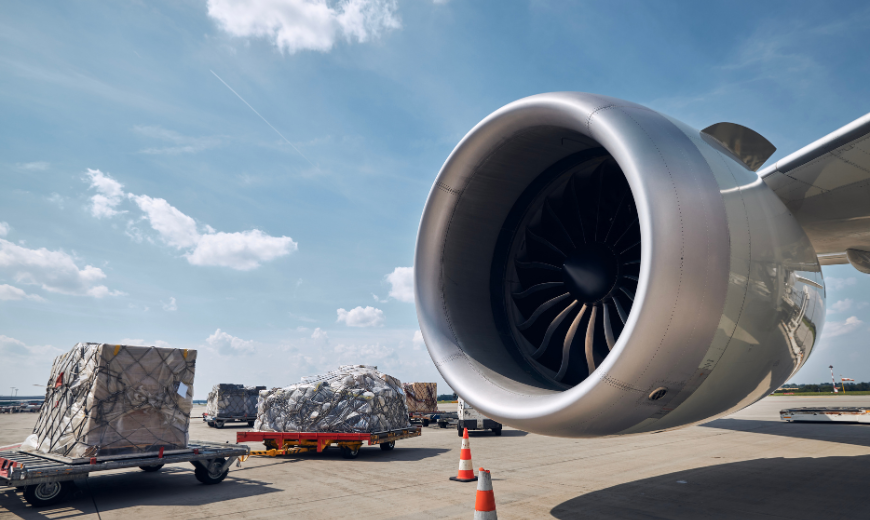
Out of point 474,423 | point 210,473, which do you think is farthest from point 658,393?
point 474,423

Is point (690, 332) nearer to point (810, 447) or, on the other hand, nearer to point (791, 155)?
point (791, 155)

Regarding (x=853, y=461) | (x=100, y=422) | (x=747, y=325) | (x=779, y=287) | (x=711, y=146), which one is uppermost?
(x=711, y=146)

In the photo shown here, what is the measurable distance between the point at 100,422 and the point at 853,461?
11.5m

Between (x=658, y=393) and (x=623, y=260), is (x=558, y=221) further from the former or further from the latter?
(x=658, y=393)

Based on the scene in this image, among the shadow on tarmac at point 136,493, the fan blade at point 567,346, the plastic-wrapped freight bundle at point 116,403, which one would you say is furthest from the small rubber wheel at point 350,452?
the fan blade at point 567,346

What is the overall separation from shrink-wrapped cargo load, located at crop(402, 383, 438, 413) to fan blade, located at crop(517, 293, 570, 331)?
60.5ft

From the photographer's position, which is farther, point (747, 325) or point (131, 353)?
point (131, 353)

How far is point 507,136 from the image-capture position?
4.09 metres

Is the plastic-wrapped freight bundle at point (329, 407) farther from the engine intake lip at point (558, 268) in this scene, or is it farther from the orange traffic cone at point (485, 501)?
the engine intake lip at point (558, 268)

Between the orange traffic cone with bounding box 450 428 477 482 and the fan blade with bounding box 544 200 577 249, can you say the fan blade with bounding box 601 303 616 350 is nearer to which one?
the fan blade with bounding box 544 200 577 249

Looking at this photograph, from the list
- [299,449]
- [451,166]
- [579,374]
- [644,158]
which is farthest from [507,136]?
[299,449]

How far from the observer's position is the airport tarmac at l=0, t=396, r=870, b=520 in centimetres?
546

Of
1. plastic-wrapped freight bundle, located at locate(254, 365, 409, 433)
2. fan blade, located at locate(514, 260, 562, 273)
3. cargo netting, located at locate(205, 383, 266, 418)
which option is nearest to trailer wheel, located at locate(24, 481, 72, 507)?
plastic-wrapped freight bundle, located at locate(254, 365, 409, 433)

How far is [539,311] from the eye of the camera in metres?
4.61
